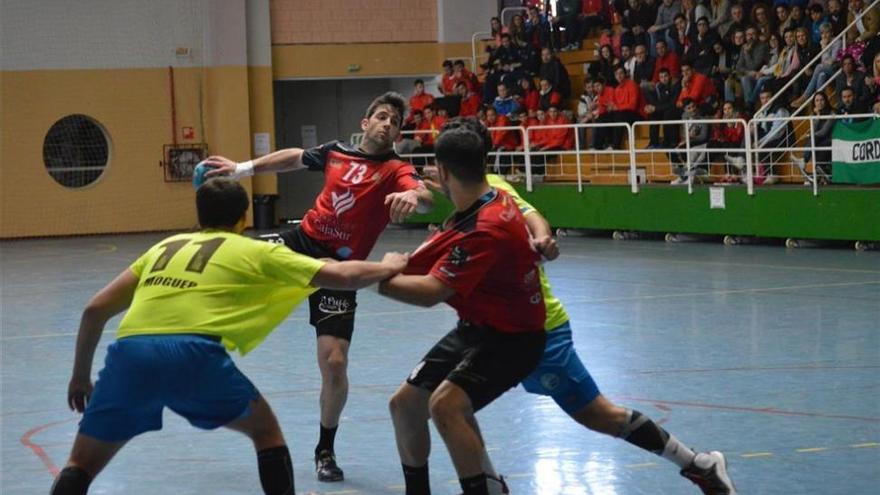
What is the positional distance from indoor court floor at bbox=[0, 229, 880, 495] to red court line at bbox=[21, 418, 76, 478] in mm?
→ 31

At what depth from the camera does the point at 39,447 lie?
8969 millimetres

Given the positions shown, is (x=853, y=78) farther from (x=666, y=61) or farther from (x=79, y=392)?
(x=79, y=392)

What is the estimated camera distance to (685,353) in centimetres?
1203

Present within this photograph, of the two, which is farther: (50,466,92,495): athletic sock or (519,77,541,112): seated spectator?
(519,77,541,112): seated spectator

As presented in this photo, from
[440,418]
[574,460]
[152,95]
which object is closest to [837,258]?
[574,460]

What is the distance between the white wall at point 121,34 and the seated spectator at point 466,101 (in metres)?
4.89

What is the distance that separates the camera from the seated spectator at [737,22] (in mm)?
24453

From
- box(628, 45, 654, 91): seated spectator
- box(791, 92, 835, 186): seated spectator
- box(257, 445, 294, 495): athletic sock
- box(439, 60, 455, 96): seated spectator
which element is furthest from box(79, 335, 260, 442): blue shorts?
box(439, 60, 455, 96): seated spectator

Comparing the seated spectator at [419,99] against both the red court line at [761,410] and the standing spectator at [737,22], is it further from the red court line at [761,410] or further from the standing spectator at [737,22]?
the red court line at [761,410]

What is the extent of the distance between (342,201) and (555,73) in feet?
64.4

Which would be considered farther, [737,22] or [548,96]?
[548,96]

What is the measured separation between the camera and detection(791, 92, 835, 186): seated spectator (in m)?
20.8

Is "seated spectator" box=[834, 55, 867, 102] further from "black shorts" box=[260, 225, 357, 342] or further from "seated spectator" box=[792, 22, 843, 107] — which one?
"black shorts" box=[260, 225, 357, 342]

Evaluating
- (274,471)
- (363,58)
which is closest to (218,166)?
(274,471)
